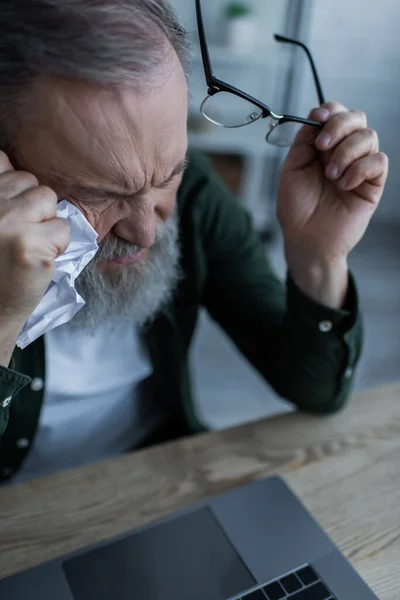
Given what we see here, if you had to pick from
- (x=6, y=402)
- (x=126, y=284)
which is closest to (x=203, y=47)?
(x=126, y=284)

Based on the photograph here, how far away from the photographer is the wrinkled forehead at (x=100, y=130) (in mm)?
535

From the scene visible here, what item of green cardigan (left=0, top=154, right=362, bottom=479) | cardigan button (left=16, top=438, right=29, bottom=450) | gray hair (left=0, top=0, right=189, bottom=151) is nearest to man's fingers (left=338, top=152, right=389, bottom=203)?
green cardigan (left=0, top=154, right=362, bottom=479)

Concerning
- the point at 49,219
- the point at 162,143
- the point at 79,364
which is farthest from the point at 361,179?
the point at 79,364

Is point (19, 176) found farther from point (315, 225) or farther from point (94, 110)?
point (315, 225)

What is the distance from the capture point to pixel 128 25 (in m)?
0.55

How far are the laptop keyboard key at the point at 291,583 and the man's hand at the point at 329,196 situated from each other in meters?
0.39

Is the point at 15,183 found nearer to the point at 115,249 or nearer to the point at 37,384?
the point at 115,249

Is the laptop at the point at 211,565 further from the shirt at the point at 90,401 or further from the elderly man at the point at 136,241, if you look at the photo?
the shirt at the point at 90,401

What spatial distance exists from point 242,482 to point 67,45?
1.78 feet

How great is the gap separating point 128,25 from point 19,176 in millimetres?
183

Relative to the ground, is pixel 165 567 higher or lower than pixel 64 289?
lower

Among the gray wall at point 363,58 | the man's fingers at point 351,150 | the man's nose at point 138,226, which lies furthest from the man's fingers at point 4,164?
the gray wall at point 363,58

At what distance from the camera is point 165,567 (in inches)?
23.6

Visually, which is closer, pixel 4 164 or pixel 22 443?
pixel 4 164
